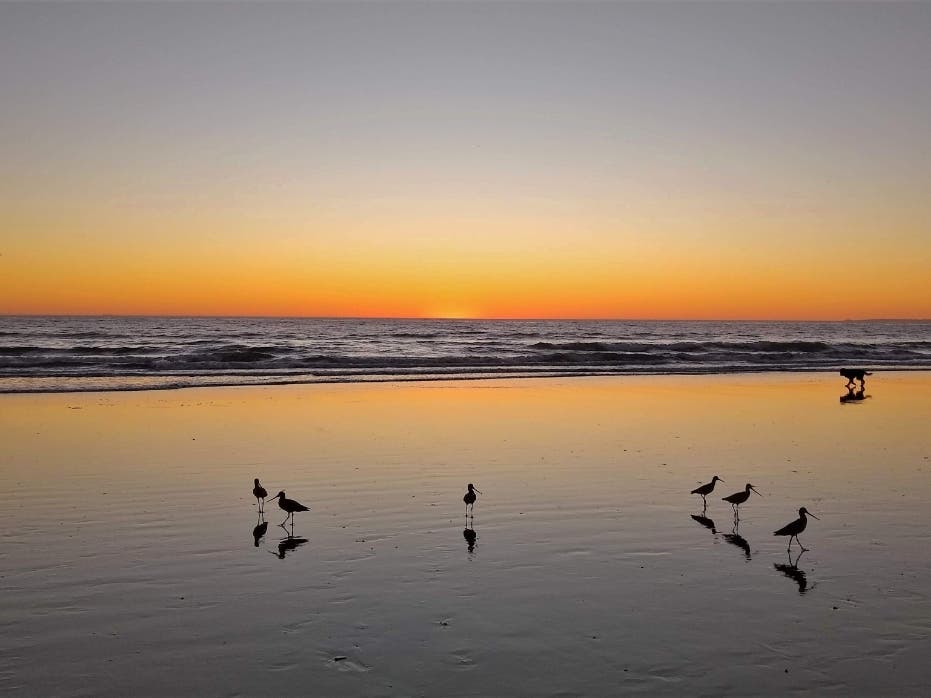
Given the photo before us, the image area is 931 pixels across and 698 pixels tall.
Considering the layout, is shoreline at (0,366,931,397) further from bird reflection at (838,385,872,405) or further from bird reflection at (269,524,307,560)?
bird reflection at (269,524,307,560)

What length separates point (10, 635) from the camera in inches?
248

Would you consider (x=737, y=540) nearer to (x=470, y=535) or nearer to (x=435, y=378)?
(x=470, y=535)

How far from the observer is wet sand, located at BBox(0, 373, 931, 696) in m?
5.80

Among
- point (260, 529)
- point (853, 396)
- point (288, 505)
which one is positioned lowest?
point (260, 529)

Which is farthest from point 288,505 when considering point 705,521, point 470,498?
point 705,521

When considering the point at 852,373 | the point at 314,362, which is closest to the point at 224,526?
the point at 852,373

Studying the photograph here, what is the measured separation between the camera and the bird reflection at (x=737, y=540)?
8.79m

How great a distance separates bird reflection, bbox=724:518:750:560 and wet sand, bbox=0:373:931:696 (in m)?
0.04

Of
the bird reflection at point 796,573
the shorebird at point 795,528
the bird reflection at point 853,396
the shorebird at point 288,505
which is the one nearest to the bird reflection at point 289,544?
the shorebird at point 288,505

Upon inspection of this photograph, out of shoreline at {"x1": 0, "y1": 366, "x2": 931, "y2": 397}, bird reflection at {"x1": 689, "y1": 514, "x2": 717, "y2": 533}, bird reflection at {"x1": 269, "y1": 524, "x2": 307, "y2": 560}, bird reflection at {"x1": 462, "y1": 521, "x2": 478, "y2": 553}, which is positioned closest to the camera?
bird reflection at {"x1": 269, "y1": 524, "x2": 307, "y2": 560}

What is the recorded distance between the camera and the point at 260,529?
9477 millimetres

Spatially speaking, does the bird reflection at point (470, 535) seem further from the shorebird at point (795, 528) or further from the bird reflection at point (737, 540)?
the shorebird at point (795, 528)

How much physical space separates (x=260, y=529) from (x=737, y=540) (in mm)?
5677

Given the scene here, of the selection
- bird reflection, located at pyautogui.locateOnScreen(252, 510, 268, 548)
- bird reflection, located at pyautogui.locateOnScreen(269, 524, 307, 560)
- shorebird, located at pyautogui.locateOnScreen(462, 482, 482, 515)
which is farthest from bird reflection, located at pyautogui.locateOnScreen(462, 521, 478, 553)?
bird reflection, located at pyautogui.locateOnScreen(252, 510, 268, 548)
